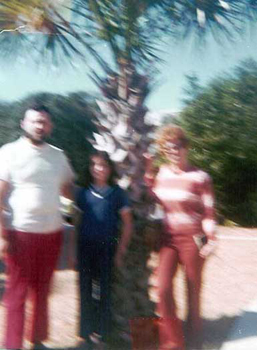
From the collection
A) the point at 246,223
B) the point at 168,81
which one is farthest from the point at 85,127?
the point at 246,223

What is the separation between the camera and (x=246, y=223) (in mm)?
4250

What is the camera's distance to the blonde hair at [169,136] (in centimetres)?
411

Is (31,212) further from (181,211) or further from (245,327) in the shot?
(245,327)

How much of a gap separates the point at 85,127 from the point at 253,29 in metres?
1.27

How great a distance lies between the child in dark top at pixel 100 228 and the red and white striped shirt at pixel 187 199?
0.26 m

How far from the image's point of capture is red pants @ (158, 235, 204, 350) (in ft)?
13.7

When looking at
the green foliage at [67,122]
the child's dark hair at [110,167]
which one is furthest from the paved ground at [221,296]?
the green foliage at [67,122]

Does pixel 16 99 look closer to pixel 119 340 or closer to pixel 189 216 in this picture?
pixel 189 216

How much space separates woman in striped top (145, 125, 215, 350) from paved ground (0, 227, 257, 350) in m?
0.08

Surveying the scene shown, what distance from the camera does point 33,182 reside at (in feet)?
12.7

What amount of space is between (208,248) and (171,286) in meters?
0.35

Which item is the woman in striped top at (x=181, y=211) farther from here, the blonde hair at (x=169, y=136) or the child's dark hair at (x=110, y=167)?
the child's dark hair at (x=110, y=167)

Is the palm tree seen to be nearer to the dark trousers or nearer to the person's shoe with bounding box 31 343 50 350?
the dark trousers

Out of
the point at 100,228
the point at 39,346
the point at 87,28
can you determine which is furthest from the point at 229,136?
the point at 39,346
